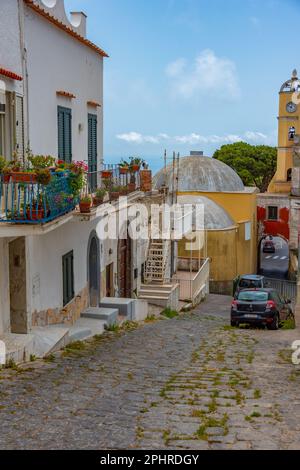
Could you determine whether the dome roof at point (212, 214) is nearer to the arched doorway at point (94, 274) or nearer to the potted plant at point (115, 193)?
the arched doorway at point (94, 274)

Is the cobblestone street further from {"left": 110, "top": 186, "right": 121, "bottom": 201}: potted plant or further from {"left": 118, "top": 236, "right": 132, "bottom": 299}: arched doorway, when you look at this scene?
{"left": 118, "top": 236, "right": 132, "bottom": 299}: arched doorway

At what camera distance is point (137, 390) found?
9188mm

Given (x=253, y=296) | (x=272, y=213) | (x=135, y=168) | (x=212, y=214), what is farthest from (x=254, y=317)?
(x=272, y=213)

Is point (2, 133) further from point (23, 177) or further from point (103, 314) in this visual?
point (103, 314)

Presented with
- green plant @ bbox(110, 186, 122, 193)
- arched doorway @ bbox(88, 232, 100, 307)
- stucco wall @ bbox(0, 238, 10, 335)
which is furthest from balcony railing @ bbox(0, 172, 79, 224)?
arched doorway @ bbox(88, 232, 100, 307)

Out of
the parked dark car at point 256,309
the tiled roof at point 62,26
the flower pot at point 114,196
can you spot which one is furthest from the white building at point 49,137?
the parked dark car at point 256,309

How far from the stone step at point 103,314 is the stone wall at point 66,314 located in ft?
0.71

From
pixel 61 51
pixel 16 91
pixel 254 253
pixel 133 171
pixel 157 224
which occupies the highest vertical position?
pixel 61 51

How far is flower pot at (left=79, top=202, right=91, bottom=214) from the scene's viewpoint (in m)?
12.7

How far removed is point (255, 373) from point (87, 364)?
3.08 m

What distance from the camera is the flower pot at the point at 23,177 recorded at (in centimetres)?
959

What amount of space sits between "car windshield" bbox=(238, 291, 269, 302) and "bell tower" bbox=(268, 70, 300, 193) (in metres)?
37.7
